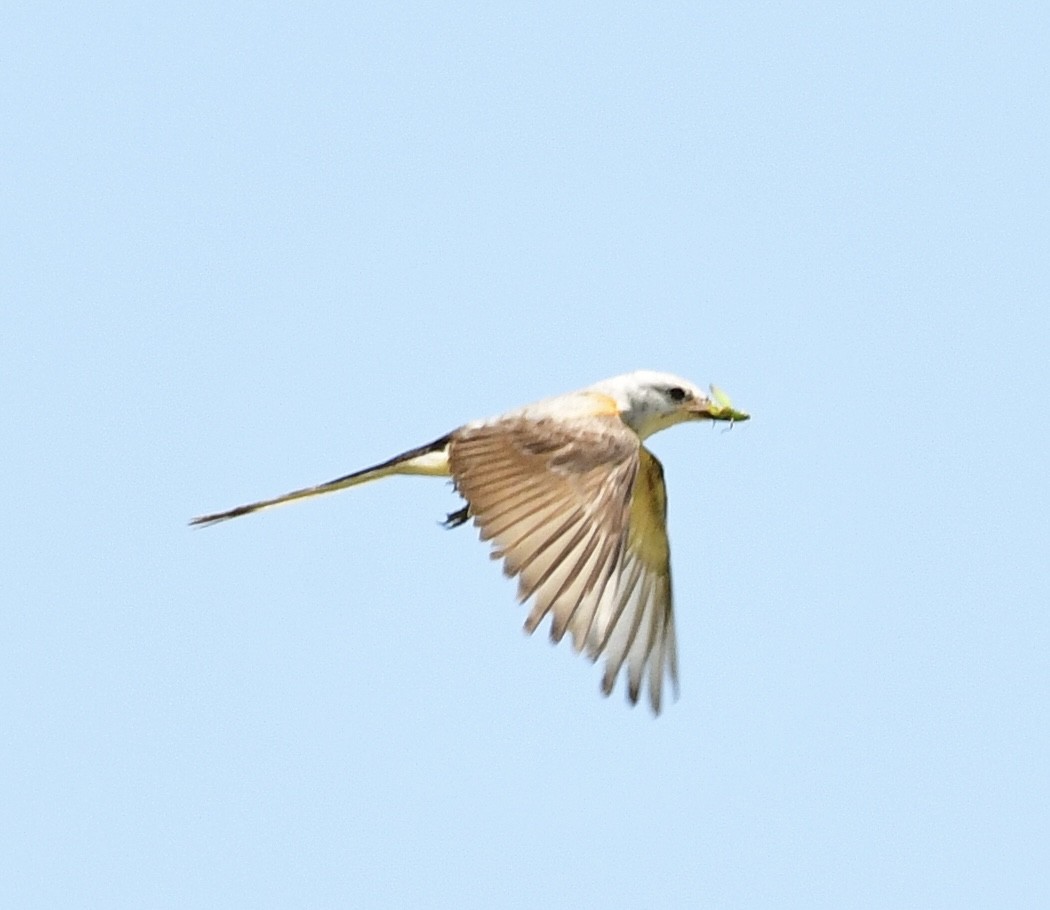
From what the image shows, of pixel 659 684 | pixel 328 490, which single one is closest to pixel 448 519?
pixel 328 490

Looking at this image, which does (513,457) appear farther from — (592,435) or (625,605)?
(625,605)

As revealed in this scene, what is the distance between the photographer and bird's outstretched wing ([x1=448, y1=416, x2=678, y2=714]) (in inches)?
386

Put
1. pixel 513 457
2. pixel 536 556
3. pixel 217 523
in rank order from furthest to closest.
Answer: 1. pixel 217 523
2. pixel 513 457
3. pixel 536 556

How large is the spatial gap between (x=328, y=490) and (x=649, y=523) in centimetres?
177

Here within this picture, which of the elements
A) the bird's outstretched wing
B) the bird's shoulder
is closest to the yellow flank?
the bird's outstretched wing

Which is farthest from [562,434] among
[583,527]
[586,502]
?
[583,527]

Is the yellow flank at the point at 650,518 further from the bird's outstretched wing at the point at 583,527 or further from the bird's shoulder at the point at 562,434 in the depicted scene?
the bird's shoulder at the point at 562,434

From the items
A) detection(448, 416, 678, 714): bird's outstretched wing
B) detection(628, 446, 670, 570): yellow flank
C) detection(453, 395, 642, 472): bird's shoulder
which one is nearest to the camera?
detection(448, 416, 678, 714): bird's outstretched wing

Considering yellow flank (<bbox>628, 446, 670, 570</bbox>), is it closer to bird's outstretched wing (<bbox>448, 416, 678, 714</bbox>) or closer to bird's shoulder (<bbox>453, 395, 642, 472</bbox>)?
bird's outstretched wing (<bbox>448, 416, 678, 714</bbox>)

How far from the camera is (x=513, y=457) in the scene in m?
10.6

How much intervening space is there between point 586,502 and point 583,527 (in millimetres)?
226

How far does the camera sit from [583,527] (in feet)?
33.0

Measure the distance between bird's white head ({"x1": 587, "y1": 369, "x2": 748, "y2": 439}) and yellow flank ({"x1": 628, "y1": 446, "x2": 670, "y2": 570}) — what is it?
0.79ft

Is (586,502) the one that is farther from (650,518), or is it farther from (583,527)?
(650,518)
